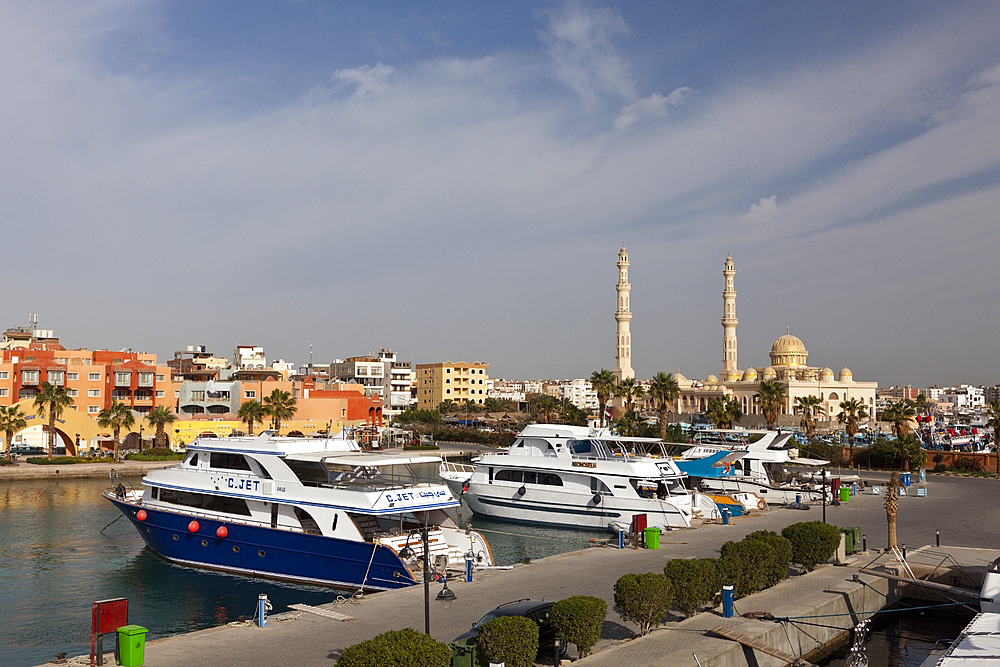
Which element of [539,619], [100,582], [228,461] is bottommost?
[100,582]

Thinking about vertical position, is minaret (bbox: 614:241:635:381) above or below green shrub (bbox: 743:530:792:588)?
above

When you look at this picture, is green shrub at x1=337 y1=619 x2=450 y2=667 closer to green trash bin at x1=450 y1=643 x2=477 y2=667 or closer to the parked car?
green trash bin at x1=450 y1=643 x2=477 y2=667

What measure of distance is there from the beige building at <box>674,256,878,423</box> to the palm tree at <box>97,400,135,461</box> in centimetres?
7641

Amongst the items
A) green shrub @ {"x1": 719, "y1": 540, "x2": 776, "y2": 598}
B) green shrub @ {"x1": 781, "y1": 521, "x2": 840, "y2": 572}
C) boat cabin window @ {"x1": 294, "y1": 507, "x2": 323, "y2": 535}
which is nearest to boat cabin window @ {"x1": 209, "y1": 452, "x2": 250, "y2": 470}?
boat cabin window @ {"x1": 294, "y1": 507, "x2": 323, "y2": 535}

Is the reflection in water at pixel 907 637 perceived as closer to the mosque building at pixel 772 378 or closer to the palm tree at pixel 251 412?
the palm tree at pixel 251 412

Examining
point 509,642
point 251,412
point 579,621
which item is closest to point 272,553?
point 579,621

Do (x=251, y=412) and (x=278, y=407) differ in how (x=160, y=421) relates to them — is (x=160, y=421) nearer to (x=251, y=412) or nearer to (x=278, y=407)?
(x=251, y=412)

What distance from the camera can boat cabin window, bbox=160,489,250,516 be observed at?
25.8 m

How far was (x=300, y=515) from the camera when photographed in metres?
24.7

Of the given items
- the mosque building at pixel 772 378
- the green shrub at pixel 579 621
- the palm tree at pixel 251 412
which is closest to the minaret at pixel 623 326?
the mosque building at pixel 772 378

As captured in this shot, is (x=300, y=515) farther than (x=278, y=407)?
No

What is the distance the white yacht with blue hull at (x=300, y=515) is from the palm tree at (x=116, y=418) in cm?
3990

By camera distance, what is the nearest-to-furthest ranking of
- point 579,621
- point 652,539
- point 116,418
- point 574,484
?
1. point 579,621
2. point 652,539
3. point 574,484
4. point 116,418

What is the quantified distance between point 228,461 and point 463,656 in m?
15.7
